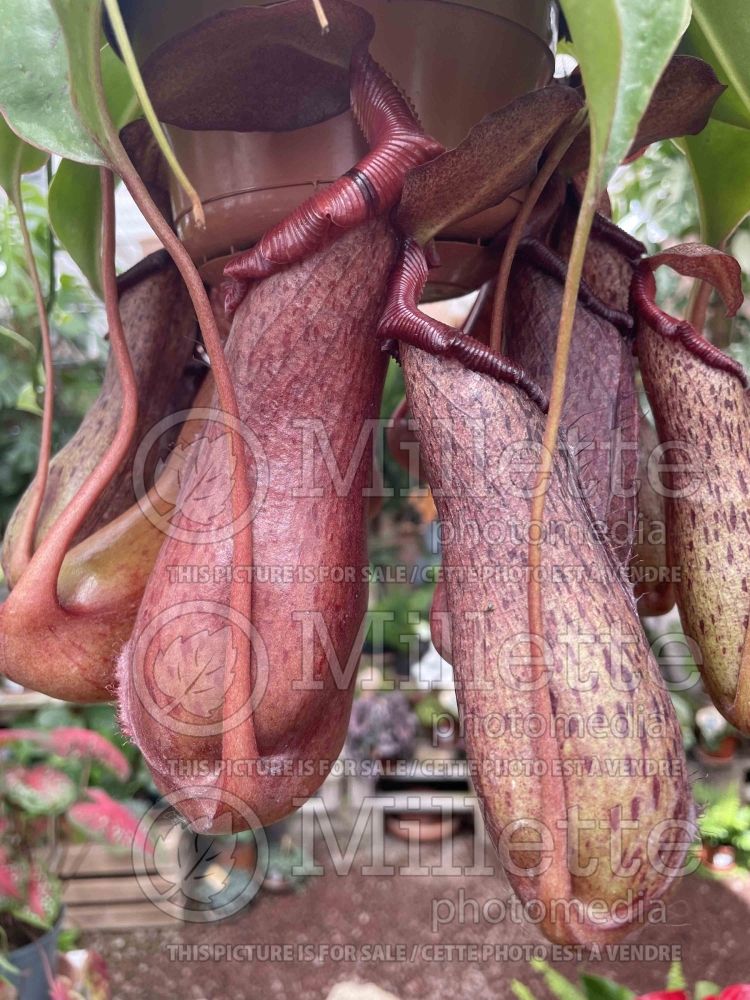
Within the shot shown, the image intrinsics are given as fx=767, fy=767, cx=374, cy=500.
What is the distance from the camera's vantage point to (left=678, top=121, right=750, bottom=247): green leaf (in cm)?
50

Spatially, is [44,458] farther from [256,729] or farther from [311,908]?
[311,908]

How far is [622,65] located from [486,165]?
0.13 metres

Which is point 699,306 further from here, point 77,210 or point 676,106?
point 77,210

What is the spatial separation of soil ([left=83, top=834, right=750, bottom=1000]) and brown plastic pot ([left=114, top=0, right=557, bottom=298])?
2.19 metres

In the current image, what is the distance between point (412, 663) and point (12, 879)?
72.1 inches

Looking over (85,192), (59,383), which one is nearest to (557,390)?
(85,192)

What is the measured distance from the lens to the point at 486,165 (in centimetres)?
36

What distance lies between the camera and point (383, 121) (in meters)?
0.36

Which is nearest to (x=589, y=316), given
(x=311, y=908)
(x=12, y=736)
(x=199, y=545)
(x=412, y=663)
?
(x=199, y=545)

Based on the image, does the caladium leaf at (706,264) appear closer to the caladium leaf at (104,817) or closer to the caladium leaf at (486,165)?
the caladium leaf at (486,165)

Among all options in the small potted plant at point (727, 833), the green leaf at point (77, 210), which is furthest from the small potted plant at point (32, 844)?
the small potted plant at point (727, 833)

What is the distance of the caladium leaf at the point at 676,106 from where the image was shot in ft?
1.22

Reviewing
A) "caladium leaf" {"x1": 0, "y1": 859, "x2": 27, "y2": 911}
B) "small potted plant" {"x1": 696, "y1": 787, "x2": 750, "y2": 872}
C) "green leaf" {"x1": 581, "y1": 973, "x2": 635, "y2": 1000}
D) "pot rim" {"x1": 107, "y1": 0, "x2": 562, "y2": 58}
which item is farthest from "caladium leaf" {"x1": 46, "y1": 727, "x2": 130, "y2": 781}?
"small potted plant" {"x1": 696, "y1": 787, "x2": 750, "y2": 872}

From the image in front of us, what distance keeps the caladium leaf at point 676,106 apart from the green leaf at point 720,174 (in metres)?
0.10
